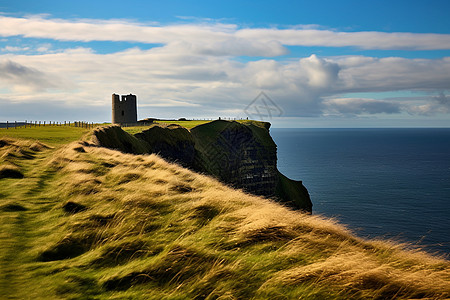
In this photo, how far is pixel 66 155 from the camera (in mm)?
19625

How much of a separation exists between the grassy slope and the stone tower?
71347mm

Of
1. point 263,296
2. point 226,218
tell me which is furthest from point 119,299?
point 226,218

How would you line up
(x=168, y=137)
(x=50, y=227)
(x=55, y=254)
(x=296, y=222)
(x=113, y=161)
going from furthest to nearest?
(x=168, y=137), (x=113, y=161), (x=50, y=227), (x=296, y=222), (x=55, y=254)

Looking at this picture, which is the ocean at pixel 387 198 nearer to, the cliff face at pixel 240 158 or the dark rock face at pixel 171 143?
the cliff face at pixel 240 158

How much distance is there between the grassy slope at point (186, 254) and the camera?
18.5 feet

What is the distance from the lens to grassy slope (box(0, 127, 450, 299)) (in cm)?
563

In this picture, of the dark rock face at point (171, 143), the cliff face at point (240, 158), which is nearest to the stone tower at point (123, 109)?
the cliff face at point (240, 158)

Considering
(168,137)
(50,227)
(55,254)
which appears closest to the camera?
(55,254)

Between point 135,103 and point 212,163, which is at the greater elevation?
point 135,103

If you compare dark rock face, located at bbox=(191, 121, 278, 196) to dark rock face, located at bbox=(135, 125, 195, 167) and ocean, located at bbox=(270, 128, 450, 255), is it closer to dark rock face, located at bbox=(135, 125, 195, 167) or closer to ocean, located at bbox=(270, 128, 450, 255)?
dark rock face, located at bbox=(135, 125, 195, 167)

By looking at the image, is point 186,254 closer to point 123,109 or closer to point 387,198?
point 123,109

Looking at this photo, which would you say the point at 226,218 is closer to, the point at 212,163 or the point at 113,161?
the point at 113,161

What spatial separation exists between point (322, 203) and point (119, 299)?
79.4m

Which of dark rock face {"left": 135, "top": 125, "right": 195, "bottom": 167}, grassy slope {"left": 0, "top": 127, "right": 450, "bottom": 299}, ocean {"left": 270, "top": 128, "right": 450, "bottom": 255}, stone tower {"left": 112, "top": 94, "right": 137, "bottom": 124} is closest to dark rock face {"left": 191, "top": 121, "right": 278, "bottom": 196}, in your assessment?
dark rock face {"left": 135, "top": 125, "right": 195, "bottom": 167}
